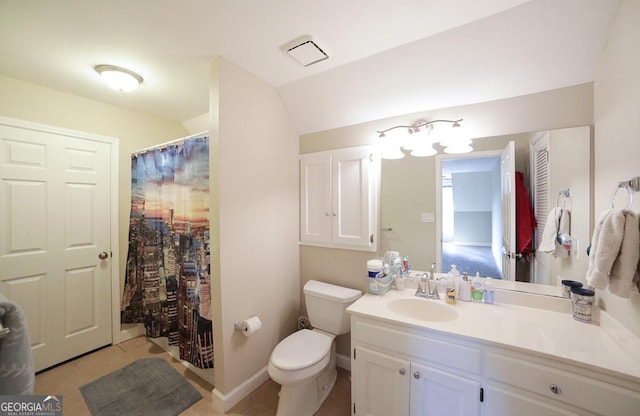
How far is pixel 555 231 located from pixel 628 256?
52cm

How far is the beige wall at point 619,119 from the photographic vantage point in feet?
3.26

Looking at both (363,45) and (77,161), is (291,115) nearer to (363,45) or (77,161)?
(363,45)

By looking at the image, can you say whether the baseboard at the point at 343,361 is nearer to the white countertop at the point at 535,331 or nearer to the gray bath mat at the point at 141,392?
the white countertop at the point at 535,331

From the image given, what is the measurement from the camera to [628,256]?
92 cm

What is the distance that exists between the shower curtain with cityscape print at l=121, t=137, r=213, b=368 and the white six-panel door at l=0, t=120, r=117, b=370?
0.22m

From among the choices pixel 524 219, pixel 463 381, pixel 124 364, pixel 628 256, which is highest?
pixel 524 219

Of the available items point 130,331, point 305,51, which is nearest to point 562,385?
point 305,51

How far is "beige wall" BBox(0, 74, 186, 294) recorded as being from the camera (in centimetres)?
182

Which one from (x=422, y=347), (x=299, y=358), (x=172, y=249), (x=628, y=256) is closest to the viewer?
(x=628, y=256)

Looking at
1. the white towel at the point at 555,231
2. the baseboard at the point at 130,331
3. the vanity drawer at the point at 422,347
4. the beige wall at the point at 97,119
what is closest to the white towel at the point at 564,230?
the white towel at the point at 555,231

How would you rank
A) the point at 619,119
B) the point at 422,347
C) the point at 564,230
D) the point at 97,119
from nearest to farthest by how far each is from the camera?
the point at 619,119 → the point at 422,347 → the point at 564,230 → the point at 97,119

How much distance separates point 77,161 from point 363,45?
8.46 ft

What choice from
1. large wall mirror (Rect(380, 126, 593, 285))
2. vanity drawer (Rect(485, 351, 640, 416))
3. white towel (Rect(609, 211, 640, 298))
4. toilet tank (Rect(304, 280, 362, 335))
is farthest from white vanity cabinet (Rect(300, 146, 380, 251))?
white towel (Rect(609, 211, 640, 298))

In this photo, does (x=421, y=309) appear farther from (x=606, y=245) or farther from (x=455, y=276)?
(x=606, y=245)
